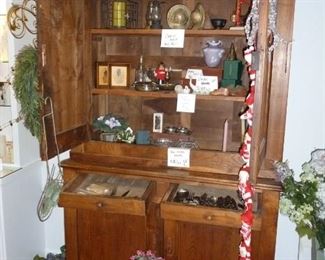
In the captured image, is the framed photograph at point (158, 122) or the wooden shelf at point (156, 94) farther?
the framed photograph at point (158, 122)

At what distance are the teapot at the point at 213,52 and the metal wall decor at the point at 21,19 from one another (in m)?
0.96

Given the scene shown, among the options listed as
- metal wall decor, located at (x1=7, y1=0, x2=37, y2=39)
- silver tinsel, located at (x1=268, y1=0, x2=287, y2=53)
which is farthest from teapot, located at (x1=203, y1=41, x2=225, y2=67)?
metal wall decor, located at (x1=7, y1=0, x2=37, y2=39)

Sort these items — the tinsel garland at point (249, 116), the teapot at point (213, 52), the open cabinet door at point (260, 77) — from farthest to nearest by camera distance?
the teapot at point (213, 52)
the tinsel garland at point (249, 116)
the open cabinet door at point (260, 77)

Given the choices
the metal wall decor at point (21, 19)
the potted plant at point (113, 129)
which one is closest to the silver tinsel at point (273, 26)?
the potted plant at point (113, 129)

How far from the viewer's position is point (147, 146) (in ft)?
6.50

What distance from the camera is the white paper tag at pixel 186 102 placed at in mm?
1858

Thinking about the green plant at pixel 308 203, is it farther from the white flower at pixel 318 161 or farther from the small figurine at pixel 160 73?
the small figurine at pixel 160 73

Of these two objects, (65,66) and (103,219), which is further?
(103,219)

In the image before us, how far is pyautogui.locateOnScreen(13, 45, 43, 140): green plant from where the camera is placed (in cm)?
177

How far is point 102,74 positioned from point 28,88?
44 centimetres

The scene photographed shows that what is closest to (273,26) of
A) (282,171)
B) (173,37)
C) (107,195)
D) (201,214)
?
(173,37)

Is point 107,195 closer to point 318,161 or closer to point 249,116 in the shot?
point 249,116

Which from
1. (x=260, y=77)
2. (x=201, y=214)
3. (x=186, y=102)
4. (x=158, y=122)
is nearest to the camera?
(x=260, y=77)

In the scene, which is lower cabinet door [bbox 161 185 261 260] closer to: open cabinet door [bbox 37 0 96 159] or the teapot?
open cabinet door [bbox 37 0 96 159]
